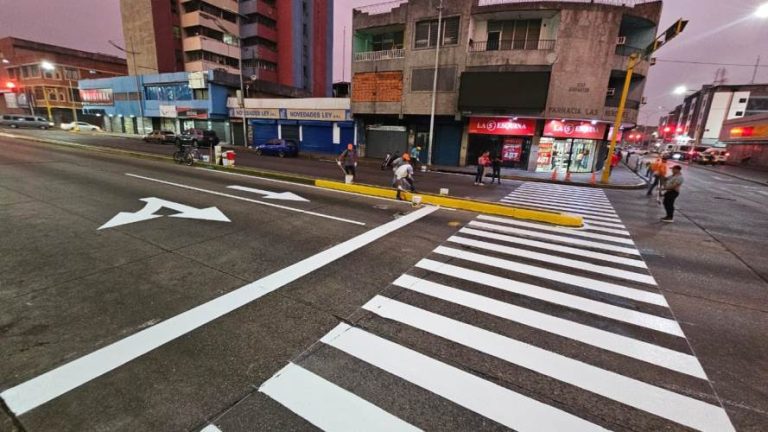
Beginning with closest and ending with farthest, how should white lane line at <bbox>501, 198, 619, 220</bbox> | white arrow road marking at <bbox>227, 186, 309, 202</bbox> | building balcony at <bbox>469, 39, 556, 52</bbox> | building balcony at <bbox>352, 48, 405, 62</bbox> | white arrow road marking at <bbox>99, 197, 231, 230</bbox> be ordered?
white arrow road marking at <bbox>99, 197, 231, 230</bbox> → white arrow road marking at <bbox>227, 186, 309, 202</bbox> → white lane line at <bbox>501, 198, 619, 220</bbox> → building balcony at <bbox>469, 39, 556, 52</bbox> → building balcony at <bbox>352, 48, 405, 62</bbox>

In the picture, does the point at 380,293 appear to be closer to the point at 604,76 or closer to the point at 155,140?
the point at 604,76

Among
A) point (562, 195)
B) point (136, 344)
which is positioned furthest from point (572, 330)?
point (562, 195)

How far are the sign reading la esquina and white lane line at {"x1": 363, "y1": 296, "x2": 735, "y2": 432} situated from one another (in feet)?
79.7

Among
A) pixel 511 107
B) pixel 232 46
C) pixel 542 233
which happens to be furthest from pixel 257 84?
pixel 542 233

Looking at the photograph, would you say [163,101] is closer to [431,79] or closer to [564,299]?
[431,79]

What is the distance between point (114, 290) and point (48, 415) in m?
2.49

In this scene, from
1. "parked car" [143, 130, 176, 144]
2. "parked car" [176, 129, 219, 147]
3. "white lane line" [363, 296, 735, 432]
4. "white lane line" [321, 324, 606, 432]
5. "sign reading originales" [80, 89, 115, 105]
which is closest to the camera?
"white lane line" [321, 324, 606, 432]

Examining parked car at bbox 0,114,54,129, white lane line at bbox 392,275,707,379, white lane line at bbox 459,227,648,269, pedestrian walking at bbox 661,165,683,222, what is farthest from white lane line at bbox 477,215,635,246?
parked car at bbox 0,114,54,129

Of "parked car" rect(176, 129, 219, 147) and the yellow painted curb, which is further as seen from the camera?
"parked car" rect(176, 129, 219, 147)

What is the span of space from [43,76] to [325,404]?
89854mm

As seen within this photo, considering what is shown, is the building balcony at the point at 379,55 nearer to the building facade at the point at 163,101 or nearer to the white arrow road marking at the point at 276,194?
the white arrow road marking at the point at 276,194

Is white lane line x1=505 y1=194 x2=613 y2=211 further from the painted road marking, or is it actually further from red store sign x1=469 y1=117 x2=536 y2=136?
red store sign x1=469 y1=117 x2=536 y2=136

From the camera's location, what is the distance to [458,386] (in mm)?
3145

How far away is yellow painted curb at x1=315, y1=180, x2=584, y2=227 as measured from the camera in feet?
31.3
